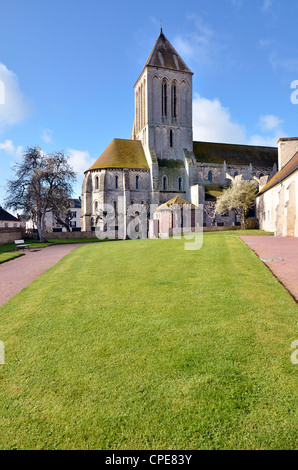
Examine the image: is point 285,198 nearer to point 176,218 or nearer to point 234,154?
point 176,218

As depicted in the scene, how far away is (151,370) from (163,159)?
4899cm

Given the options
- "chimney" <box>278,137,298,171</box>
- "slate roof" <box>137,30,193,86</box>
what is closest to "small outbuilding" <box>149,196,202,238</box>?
"chimney" <box>278,137,298,171</box>

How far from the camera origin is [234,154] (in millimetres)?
55812

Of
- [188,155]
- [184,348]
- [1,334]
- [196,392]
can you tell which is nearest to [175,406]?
[196,392]

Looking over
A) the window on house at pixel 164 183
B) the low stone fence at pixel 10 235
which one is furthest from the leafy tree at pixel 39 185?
the window on house at pixel 164 183

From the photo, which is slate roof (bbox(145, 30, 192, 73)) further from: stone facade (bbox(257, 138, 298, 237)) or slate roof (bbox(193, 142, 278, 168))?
stone facade (bbox(257, 138, 298, 237))

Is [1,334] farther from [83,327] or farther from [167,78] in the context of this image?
[167,78]

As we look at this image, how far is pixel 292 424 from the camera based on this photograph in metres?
3.26

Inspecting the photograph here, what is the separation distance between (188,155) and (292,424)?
2003 inches

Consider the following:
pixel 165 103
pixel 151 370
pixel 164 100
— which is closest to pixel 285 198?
pixel 151 370

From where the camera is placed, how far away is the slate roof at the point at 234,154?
5347 cm

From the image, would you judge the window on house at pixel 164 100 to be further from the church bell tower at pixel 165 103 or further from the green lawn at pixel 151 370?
the green lawn at pixel 151 370

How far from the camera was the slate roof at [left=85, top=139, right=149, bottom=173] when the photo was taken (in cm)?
4760

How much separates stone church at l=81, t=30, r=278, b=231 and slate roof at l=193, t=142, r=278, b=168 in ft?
0.68
